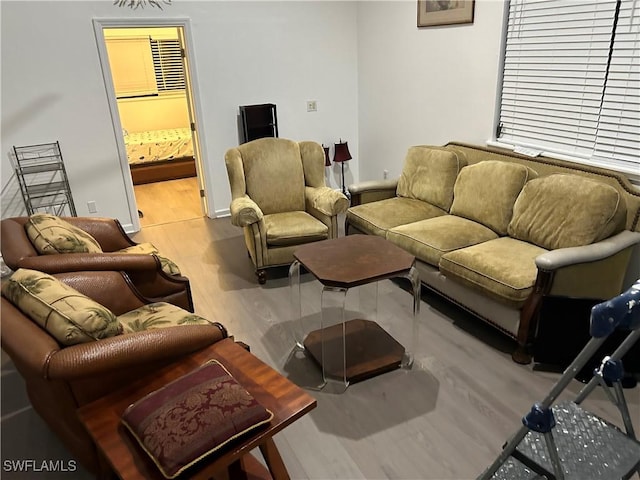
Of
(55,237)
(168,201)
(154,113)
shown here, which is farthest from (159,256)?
(154,113)

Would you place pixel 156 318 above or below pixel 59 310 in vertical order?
below

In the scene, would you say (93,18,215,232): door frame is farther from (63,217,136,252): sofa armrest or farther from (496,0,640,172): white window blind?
(496,0,640,172): white window blind

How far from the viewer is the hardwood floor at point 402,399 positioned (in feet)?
6.82

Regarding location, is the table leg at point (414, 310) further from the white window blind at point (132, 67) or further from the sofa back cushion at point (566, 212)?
the white window blind at point (132, 67)

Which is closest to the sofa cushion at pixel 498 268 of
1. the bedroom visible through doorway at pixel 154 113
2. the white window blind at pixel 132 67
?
the bedroom visible through doorway at pixel 154 113

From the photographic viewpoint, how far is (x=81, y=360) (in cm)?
156

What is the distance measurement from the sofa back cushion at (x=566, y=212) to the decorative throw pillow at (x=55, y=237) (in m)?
2.68

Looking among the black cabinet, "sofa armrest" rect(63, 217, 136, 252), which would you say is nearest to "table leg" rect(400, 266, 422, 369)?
"sofa armrest" rect(63, 217, 136, 252)

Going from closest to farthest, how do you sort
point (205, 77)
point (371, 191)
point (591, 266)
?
1. point (591, 266)
2. point (371, 191)
3. point (205, 77)

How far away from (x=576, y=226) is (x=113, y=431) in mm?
2612

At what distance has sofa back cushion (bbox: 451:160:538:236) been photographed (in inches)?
129

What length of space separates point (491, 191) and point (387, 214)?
2.66 feet

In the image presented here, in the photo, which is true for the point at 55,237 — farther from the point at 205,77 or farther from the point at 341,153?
the point at 341,153

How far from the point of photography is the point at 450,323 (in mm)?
3111
